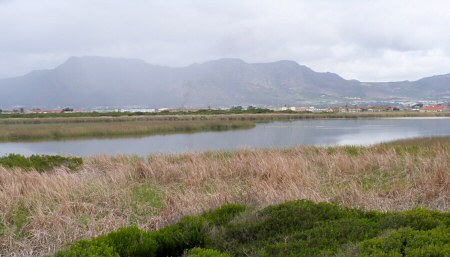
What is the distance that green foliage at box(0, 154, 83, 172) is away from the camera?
11178 millimetres

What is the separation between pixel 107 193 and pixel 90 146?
2003 centimetres

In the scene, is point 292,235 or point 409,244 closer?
→ point 409,244

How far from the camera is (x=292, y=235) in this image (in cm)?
450

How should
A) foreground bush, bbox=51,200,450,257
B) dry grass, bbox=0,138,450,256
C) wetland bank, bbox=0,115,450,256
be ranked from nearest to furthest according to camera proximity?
foreground bush, bbox=51,200,450,257
wetland bank, bbox=0,115,450,256
dry grass, bbox=0,138,450,256

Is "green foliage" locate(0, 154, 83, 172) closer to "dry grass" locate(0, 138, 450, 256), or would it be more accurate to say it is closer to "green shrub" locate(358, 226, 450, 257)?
"dry grass" locate(0, 138, 450, 256)

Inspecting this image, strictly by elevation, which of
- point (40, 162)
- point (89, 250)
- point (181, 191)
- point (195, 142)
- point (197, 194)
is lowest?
point (195, 142)

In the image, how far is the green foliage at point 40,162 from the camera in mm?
11178

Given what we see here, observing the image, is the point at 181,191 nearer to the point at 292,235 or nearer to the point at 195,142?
the point at 292,235

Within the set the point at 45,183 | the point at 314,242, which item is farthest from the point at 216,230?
the point at 45,183

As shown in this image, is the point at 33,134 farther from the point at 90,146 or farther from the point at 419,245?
the point at 419,245

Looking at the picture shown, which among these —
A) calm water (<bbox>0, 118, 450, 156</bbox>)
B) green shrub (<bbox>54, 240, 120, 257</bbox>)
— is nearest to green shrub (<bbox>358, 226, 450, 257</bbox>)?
green shrub (<bbox>54, 240, 120, 257</bbox>)

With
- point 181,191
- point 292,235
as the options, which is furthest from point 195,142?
point 292,235

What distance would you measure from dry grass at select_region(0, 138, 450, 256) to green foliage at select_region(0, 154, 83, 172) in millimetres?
760

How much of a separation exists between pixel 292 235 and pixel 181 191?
14.4ft
